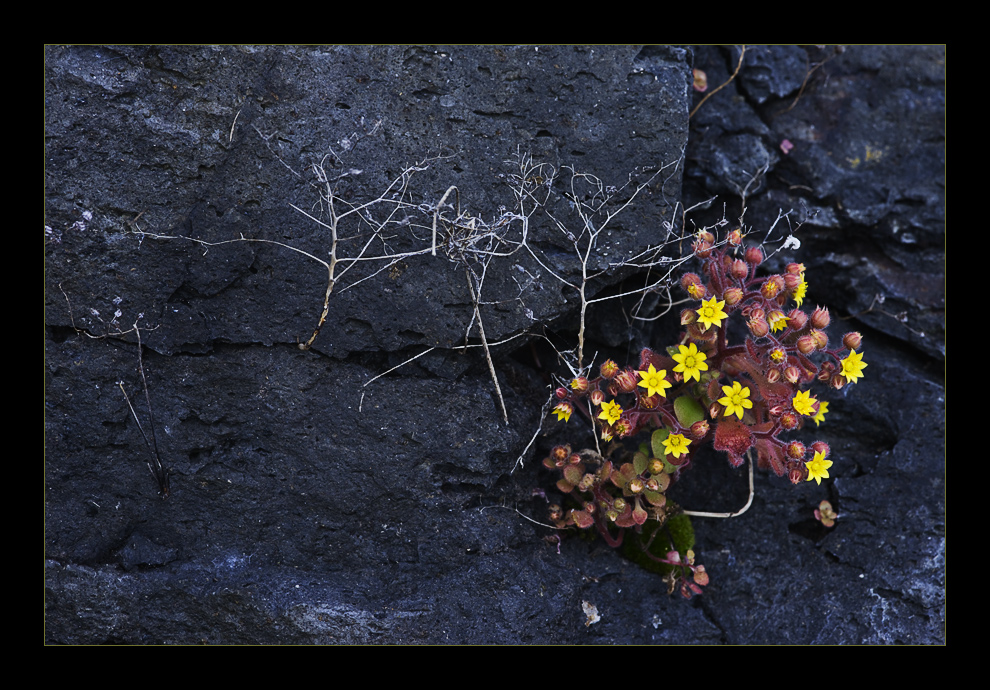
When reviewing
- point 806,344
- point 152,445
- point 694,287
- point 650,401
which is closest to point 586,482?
point 650,401

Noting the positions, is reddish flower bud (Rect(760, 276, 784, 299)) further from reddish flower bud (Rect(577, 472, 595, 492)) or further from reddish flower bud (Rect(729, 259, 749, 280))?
reddish flower bud (Rect(577, 472, 595, 492))

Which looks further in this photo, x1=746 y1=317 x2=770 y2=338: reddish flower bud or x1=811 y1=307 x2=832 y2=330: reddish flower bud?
x1=811 y1=307 x2=832 y2=330: reddish flower bud

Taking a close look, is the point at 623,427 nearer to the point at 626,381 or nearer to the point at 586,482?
the point at 626,381

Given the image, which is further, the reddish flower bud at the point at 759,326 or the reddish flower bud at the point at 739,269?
the reddish flower bud at the point at 739,269

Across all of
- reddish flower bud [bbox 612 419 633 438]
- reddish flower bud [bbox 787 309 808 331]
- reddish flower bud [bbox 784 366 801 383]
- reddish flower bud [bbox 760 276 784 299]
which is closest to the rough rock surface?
reddish flower bud [bbox 612 419 633 438]

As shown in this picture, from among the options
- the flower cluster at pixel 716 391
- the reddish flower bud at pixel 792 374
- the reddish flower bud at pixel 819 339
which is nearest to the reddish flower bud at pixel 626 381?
the flower cluster at pixel 716 391

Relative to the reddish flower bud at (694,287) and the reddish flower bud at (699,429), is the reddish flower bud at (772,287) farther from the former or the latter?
the reddish flower bud at (699,429)
